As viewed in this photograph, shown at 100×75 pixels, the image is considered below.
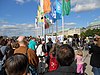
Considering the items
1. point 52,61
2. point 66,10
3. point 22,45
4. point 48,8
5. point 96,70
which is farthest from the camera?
point 48,8

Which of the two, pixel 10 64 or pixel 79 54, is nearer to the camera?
pixel 10 64

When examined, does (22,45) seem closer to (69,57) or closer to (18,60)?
(69,57)

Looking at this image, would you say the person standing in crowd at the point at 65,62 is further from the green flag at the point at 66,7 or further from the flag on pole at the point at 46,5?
the flag on pole at the point at 46,5

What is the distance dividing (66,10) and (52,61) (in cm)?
762

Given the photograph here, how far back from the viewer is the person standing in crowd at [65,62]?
142 inches

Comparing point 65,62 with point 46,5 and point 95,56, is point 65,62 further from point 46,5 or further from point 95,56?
point 46,5

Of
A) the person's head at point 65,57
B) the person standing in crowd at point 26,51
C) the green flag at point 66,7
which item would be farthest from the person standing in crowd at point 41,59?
the person's head at point 65,57

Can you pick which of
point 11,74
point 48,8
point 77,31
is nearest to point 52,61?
point 11,74

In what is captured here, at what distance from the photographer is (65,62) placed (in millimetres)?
3744

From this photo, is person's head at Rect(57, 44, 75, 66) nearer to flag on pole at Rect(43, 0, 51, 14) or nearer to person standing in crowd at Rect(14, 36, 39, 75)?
person standing in crowd at Rect(14, 36, 39, 75)

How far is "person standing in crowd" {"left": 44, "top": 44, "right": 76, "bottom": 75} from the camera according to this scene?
3.61m

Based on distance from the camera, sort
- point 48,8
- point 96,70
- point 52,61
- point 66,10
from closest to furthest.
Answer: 1. point 96,70
2. point 52,61
3. point 66,10
4. point 48,8

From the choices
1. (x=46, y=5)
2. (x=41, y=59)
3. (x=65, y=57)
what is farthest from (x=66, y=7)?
(x=65, y=57)

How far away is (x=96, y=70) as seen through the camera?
866 centimetres
